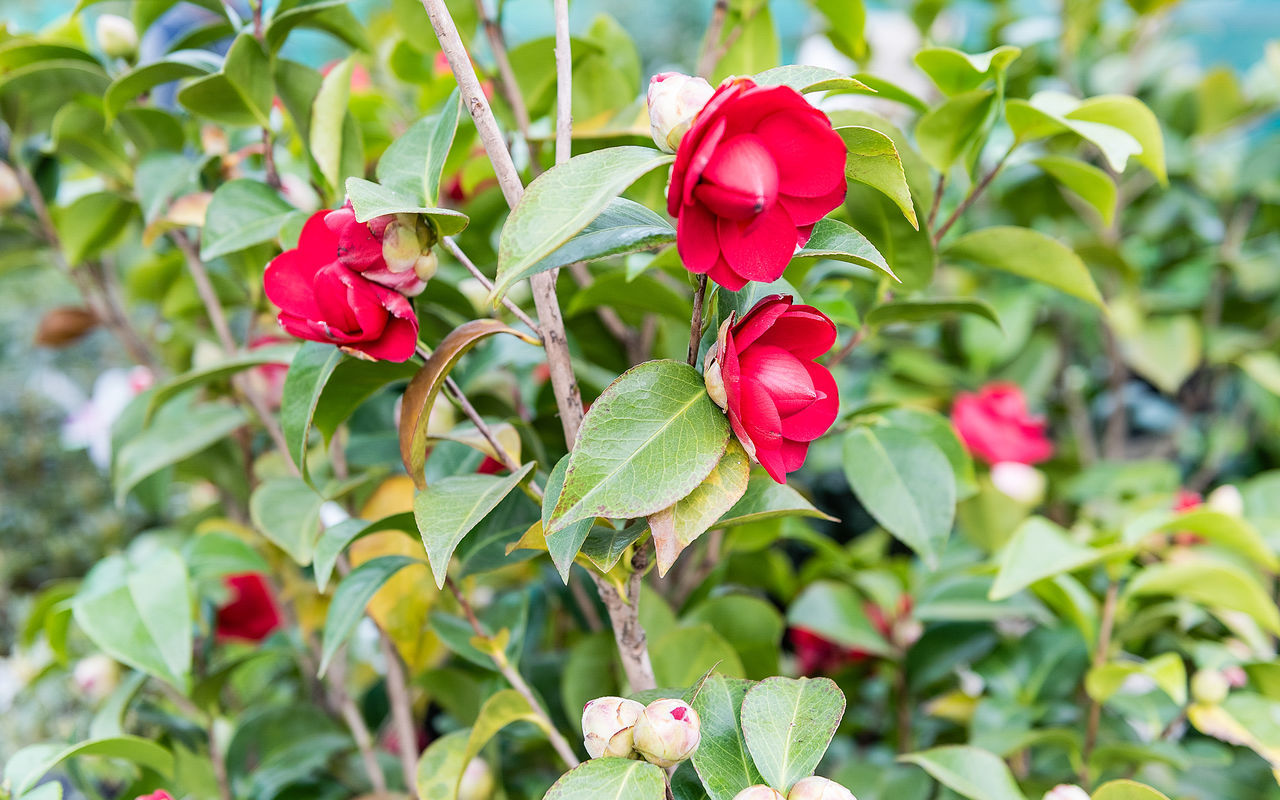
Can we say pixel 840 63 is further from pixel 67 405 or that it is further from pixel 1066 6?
pixel 67 405

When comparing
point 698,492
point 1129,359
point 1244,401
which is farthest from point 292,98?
point 1244,401

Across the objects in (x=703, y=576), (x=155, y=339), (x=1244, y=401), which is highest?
(x=155, y=339)

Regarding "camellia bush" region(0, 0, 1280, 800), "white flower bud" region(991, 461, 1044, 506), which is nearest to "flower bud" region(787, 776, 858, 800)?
"camellia bush" region(0, 0, 1280, 800)

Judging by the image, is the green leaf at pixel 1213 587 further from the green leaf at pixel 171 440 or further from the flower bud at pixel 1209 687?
the green leaf at pixel 171 440

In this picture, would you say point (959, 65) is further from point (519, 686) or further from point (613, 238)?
point (519, 686)

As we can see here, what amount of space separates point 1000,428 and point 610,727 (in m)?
0.73

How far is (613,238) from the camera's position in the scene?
367 mm

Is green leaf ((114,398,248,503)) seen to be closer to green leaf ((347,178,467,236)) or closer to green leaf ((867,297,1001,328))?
green leaf ((347,178,467,236))

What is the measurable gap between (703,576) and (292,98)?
47 centimetres

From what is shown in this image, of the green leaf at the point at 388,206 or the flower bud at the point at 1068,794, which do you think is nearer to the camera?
the green leaf at the point at 388,206

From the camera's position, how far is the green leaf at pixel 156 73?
56 centimetres

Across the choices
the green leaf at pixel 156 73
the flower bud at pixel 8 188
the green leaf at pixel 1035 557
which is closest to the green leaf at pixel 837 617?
the green leaf at pixel 1035 557

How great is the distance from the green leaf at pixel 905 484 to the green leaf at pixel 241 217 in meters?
0.40

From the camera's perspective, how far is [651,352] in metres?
0.72
